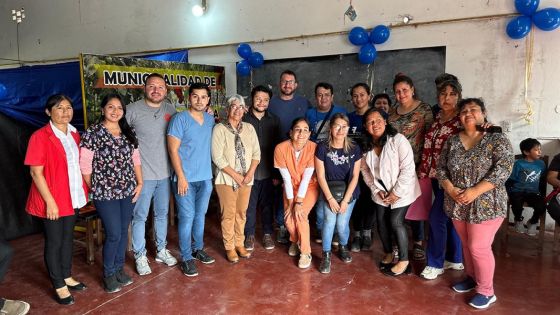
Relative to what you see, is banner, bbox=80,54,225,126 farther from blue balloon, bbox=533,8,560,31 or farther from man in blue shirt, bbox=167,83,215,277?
blue balloon, bbox=533,8,560,31

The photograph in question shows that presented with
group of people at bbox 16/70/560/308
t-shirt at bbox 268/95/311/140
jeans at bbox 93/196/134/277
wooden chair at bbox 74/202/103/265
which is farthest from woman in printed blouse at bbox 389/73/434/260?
wooden chair at bbox 74/202/103/265

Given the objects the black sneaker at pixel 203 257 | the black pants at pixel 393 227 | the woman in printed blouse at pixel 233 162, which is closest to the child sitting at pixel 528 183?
the black pants at pixel 393 227

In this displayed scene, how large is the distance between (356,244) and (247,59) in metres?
3.04

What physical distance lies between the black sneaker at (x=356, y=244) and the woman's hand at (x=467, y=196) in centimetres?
125

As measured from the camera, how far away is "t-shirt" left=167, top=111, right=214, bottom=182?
9.31 feet

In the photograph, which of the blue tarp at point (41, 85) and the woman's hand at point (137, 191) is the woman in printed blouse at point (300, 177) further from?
the blue tarp at point (41, 85)

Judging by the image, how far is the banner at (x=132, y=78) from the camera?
Result: 11.7 feet

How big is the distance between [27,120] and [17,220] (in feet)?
3.39

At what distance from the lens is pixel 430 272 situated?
9.52ft

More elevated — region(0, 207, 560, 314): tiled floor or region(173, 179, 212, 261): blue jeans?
A: region(173, 179, 212, 261): blue jeans

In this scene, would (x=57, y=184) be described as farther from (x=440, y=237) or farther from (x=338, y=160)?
(x=440, y=237)

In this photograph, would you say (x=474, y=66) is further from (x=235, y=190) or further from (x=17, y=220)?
(x=17, y=220)

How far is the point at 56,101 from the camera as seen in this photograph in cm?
245

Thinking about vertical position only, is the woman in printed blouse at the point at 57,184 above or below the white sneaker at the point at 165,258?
above
